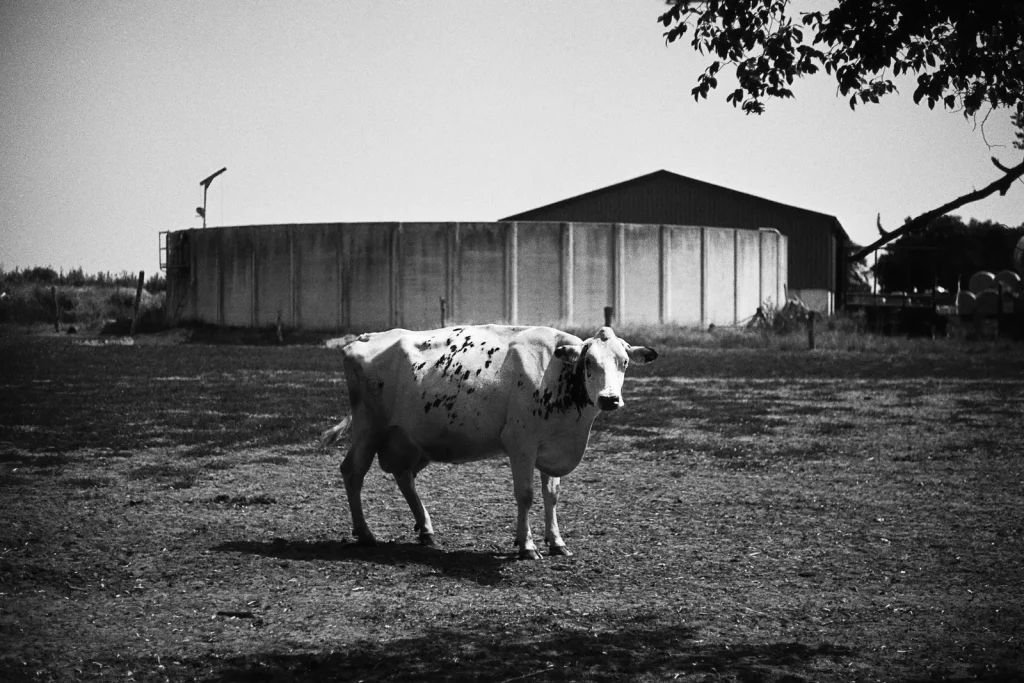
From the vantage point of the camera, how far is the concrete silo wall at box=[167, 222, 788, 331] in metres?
42.9

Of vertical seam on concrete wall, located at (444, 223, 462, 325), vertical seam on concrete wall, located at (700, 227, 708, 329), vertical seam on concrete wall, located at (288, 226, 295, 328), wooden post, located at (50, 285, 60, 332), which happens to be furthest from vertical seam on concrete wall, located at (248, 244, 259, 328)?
vertical seam on concrete wall, located at (700, 227, 708, 329)

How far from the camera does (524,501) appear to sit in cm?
855

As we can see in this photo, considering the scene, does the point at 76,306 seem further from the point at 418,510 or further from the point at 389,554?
the point at 389,554

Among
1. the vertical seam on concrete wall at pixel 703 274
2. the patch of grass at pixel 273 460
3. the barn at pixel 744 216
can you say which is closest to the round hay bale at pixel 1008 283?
the vertical seam on concrete wall at pixel 703 274

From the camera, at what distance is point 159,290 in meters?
70.6

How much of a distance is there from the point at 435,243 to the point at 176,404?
24073mm

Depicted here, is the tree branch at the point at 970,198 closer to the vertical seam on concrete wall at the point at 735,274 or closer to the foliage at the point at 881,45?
the foliage at the point at 881,45

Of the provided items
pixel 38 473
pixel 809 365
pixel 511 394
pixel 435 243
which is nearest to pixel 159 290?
pixel 435 243

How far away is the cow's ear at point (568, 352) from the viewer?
866 cm

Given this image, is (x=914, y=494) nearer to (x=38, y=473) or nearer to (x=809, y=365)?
(x=38, y=473)

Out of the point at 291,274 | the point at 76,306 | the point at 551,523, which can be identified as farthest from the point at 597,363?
the point at 76,306

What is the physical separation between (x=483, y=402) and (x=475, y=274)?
34.0 metres

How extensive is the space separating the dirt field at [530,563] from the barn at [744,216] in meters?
39.9

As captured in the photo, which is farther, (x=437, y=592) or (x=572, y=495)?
(x=572, y=495)
